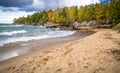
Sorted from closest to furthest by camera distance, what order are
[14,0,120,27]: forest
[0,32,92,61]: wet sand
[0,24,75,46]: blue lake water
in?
[0,32,92,61]: wet sand < [0,24,75,46]: blue lake water < [14,0,120,27]: forest

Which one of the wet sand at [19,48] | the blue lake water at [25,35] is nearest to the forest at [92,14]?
the blue lake water at [25,35]

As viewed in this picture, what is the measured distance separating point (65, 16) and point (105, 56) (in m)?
84.5

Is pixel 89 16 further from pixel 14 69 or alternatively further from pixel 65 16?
pixel 14 69

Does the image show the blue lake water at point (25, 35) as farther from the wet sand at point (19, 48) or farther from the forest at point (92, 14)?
the forest at point (92, 14)

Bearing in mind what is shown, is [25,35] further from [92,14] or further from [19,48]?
[92,14]

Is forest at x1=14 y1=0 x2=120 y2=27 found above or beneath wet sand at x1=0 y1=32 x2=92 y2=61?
above

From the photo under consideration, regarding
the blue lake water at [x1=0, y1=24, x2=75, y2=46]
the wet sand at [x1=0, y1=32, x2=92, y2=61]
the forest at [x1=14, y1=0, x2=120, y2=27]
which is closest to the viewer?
the wet sand at [x1=0, y1=32, x2=92, y2=61]

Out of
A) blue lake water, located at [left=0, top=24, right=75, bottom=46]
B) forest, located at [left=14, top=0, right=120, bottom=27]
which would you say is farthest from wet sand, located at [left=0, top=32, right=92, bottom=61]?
forest, located at [left=14, top=0, right=120, bottom=27]

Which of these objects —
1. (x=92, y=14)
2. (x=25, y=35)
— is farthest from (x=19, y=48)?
(x=92, y=14)

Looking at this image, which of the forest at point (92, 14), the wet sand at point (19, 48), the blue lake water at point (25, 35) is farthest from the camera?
the forest at point (92, 14)

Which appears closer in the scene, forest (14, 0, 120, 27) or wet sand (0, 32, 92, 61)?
wet sand (0, 32, 92, 61)

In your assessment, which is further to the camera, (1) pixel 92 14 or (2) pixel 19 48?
(1) pixel 92 14

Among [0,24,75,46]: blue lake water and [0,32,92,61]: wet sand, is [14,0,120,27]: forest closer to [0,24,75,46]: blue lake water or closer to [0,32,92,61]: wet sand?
[0,24,75,46]: blue lake water

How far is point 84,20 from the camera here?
77.0 m
